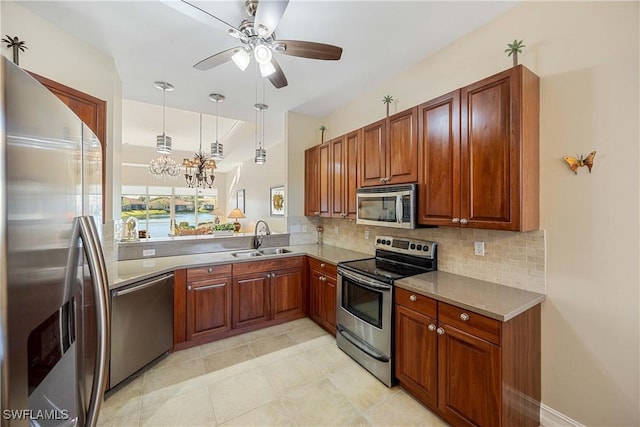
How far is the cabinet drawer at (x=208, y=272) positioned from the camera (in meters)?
2.72

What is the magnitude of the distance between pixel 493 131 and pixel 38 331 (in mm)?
2288

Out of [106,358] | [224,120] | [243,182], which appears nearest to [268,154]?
[224,120]

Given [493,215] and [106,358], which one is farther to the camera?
[493,215]

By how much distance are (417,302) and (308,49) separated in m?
1.95

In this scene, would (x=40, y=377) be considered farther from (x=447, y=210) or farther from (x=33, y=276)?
(x=447, y=210)

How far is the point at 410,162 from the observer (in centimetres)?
237

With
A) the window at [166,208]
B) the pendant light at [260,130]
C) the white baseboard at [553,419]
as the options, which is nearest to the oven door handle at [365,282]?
the white baseboard at [553,419]

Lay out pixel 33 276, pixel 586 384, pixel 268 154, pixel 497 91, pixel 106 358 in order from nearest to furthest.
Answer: pixel 33 276 < pixel 106 358 < pixel 586 384 < pixel 497 91 < pixel 268 154

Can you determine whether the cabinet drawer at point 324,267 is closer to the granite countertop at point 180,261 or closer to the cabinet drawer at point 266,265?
the granite countertop at point 180,261

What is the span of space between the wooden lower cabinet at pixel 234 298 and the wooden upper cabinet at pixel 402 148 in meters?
1.67

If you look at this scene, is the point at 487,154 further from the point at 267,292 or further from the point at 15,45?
the point at 15,45

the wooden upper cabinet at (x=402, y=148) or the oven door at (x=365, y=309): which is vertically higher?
the wooden upper cabinet at (x=402, y=148)

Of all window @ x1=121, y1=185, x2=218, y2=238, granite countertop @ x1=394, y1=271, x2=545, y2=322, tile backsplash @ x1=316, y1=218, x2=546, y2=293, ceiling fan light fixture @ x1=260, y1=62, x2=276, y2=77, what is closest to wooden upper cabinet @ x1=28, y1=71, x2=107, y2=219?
ceiling fan light fixture @ x1=260, y1=62, x2=276, y2=77

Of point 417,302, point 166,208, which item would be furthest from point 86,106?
point 166,208
